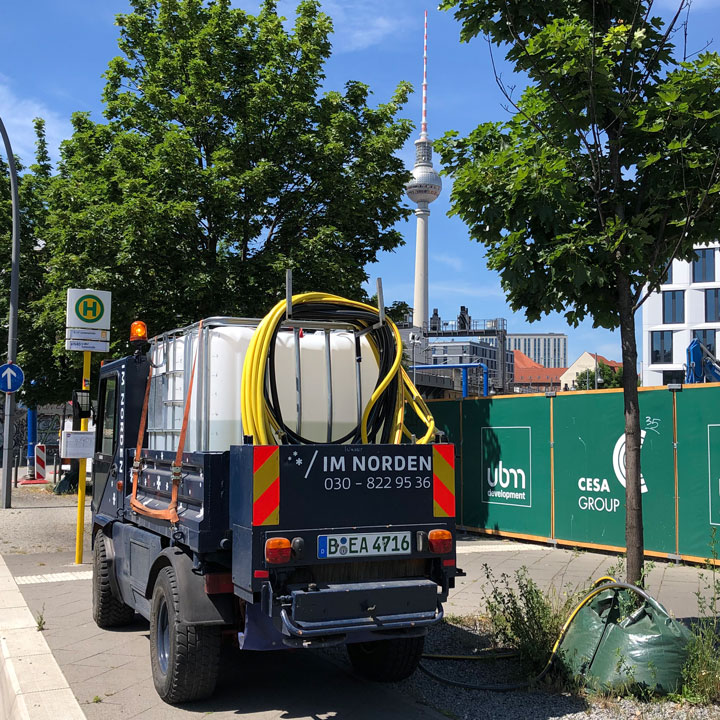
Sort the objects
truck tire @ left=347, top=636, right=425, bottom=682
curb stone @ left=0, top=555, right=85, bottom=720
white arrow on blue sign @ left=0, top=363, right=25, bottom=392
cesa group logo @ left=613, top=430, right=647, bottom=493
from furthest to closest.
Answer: white arrow on blue sign @ left=0, top=363, right=25, bottom=392, cesa group logo @ left=613, top=430, right=647, bottom=493, truck tire @ left=347, top=636, right=425, bottom=682, curb stone @ left=0, top=555, right=85, bottom=720

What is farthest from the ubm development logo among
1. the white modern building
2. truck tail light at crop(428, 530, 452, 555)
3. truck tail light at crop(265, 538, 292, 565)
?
the white modern building

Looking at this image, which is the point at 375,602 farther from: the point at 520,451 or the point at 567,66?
the point at 520,451

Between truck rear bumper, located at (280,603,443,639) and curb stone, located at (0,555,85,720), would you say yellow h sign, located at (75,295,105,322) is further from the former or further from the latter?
truck rear bumper, located at (280,603,443,639)

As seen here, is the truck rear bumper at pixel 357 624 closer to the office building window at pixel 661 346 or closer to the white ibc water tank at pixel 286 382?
the white ibc water tank at pixel 286 382

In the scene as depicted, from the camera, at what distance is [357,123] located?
51.5ft

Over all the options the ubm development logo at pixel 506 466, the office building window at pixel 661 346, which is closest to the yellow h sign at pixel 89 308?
the ubm development logo at pixel 506 466

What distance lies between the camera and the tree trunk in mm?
6070

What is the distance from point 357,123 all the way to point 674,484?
351 inches

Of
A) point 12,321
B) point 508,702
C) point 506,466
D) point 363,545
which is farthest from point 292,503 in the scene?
point 12,321

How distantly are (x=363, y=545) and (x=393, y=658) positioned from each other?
1.25 m

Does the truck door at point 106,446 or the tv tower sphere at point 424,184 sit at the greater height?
the tv tower sphere at point 424,184

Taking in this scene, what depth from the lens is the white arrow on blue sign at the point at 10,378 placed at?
15984mm

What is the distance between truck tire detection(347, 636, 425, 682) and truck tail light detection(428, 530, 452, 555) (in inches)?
30.8

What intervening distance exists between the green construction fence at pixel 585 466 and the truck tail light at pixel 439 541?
628 cm
